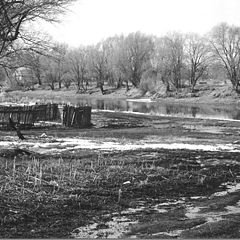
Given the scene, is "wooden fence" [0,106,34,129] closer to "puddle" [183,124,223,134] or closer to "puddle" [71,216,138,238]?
"puddle" [183,124,223,134]

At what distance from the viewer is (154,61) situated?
288 feet

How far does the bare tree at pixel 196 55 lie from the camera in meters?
78.4

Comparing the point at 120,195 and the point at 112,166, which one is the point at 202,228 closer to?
the point at 120,195

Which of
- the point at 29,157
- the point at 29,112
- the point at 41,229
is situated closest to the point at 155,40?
the point at 29,112

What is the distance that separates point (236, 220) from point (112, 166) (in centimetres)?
475

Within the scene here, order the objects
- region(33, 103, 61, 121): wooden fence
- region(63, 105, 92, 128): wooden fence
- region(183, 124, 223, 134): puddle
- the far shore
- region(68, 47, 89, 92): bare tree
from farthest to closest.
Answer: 1. region(68, 47, 89, 92): bare tree
2. the far shore
3. region(33, 103, 61, 121): wooden fence
4. region(63, 105, 92, 128): wooden fence
5. region(183, 124, 223, 134): puddle

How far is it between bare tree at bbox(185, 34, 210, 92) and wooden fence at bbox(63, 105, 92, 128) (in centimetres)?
5042

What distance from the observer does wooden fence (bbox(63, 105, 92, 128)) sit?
28672 mm

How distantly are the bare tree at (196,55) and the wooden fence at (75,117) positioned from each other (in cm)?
Answer: 5042

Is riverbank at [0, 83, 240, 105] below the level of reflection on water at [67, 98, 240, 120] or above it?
above

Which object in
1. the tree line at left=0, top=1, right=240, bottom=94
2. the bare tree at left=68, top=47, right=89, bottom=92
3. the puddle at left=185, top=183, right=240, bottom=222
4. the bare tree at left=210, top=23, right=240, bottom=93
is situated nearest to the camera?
the puddle at left=185, top=183, right=240, bottom=222

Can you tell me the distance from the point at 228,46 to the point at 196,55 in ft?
31.2

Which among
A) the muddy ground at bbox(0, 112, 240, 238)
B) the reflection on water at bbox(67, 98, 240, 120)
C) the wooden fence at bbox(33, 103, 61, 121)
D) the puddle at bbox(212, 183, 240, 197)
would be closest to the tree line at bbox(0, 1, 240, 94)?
the reflection on water at bbox(67, 98, 240, 120)

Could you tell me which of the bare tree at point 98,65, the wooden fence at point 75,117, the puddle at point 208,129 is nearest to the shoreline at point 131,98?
the bare tree at point 98,65
